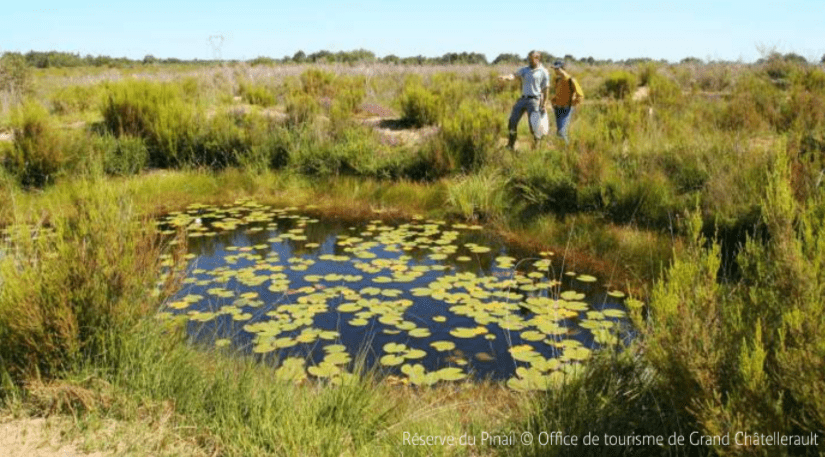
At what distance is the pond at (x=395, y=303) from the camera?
4.53m

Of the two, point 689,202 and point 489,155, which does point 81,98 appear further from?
point 689,202

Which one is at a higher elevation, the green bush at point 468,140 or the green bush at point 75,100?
the green bush at point 75,100

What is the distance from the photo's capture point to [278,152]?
1034cm

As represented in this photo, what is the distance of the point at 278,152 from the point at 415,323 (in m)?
5.97

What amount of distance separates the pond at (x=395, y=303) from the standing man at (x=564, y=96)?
3309 mm

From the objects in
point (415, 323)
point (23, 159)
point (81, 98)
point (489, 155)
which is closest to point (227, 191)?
point (23, 159)

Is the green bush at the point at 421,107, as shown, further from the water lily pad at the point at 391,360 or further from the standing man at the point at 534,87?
the water lily pad at the point at 391,360

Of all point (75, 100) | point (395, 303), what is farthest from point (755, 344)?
point (75, 100)

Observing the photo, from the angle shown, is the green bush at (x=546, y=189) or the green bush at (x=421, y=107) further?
the green bush at (x=421, y=107)

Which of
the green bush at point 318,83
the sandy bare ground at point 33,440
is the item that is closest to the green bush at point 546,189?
the sandy bare ground at point 33,440

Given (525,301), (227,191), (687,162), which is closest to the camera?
(525,301)

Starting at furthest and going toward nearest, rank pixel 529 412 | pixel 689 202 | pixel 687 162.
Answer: pixel 687 162
pixel 689 202
pixel 529 412

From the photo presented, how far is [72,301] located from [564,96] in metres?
8.17

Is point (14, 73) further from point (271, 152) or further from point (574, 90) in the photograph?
point (574, 90)
